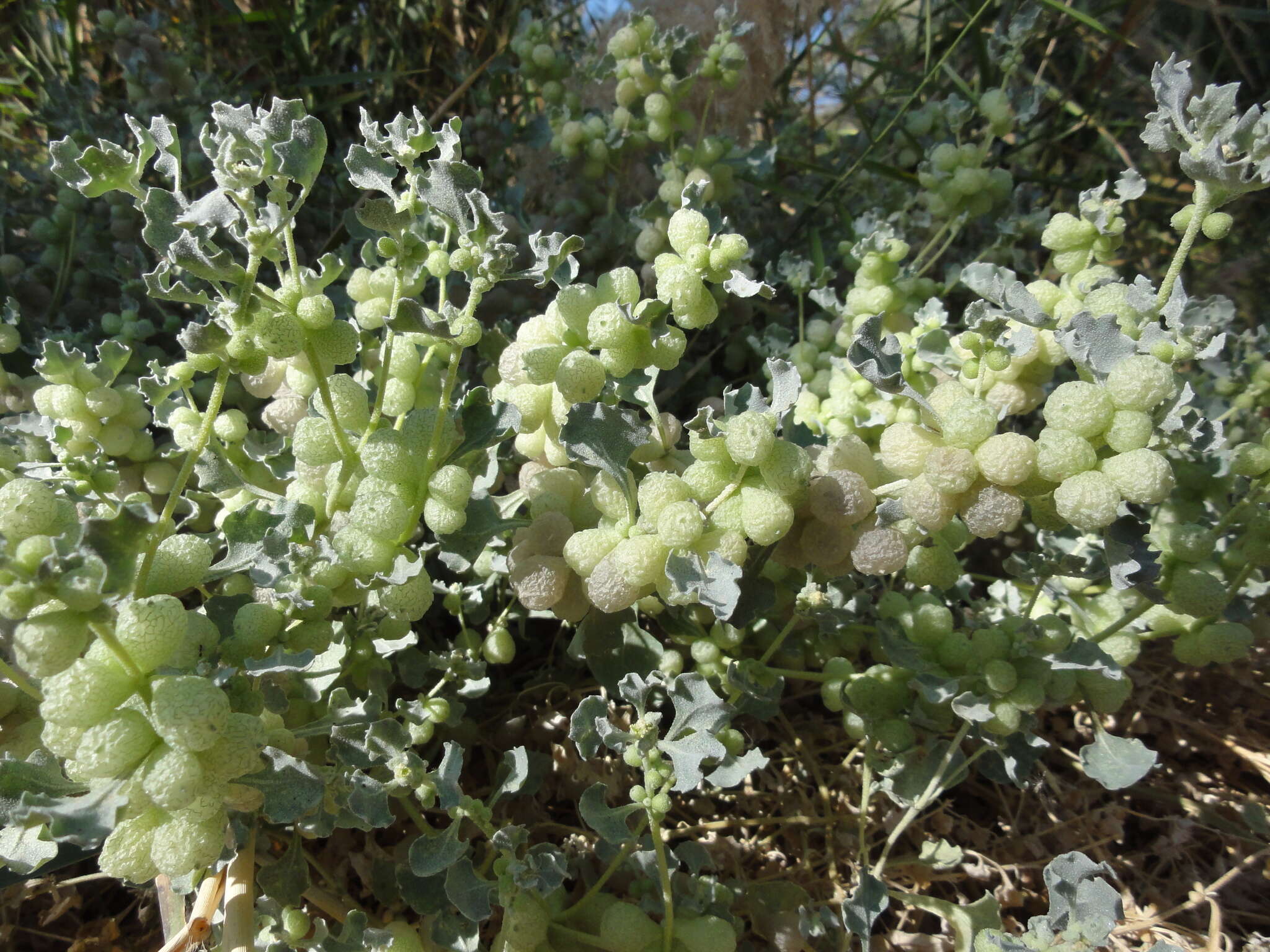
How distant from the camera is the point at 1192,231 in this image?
71cm


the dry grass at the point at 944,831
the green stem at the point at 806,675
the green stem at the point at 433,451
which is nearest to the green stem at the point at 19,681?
the green stem at the point at 433,451

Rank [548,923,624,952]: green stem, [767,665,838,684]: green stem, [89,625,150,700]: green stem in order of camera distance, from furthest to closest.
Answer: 1. [767,665,838,684]: green stem
2. [548,923,624,952]: green stem
3. [89,625,150,700]: green stem

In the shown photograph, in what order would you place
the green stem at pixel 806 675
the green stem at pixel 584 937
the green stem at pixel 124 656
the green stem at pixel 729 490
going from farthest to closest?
1. the green stem at pixel 806 675
2. the green stem at pixel 584 937
3. the green stem at pixel 729 490
4. the green stem at pixel 124 656

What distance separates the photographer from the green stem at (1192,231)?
27.9 inches

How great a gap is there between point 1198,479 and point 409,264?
0.82 m

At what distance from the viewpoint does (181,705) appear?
1.74ft

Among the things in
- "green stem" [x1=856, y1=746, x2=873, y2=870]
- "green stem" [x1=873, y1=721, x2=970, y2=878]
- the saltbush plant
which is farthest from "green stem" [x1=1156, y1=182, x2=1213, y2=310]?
"green stem" [x1=856, y1=746, x2=873, y2=870]

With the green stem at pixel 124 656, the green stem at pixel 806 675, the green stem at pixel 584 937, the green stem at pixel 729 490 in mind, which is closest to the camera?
the green stem at pixel 124 656

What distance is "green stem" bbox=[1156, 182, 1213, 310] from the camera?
0.71 m

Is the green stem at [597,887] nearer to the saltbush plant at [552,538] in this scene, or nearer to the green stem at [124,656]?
the saltbush plant at [552,538]

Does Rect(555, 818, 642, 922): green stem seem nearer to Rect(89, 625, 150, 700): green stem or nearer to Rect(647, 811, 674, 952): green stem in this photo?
Rect(647, 811, 674, 952): green stem

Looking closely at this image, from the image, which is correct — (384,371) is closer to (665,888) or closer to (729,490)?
(729,490)

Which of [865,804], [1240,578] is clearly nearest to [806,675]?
[865,804]

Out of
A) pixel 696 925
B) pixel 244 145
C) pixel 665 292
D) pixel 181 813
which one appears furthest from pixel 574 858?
pixel 244 145
